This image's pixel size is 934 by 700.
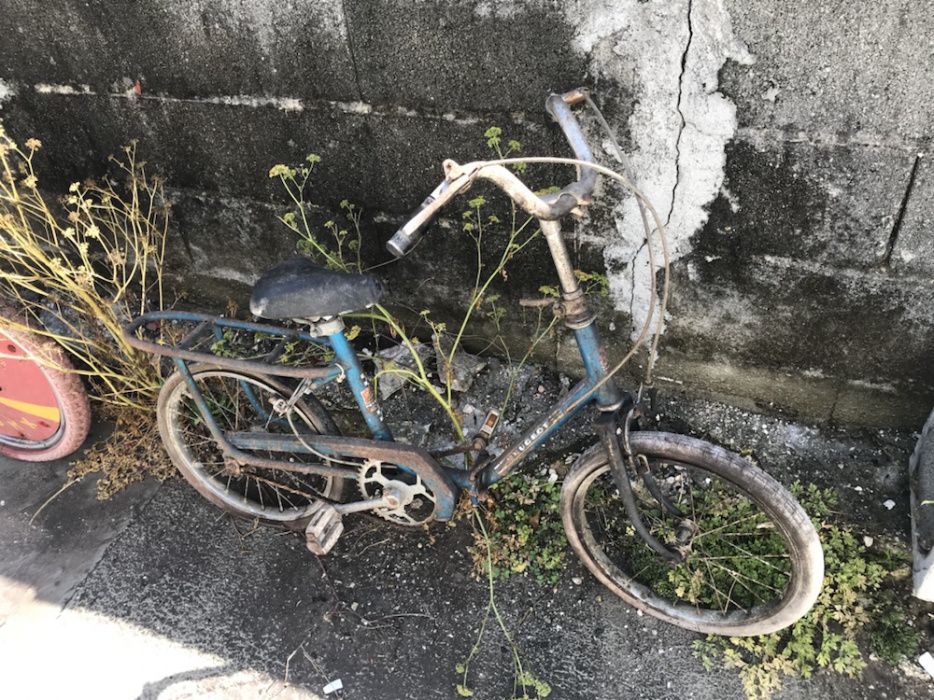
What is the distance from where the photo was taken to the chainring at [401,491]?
288cm

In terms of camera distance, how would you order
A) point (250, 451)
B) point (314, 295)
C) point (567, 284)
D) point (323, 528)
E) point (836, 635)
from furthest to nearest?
point (250, 451)
point (323, 528)
point (836, 635)
point (314, 295)
point (567, 284)

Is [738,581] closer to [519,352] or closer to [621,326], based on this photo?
[621,326]

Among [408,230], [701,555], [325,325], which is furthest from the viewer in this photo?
[701,555]

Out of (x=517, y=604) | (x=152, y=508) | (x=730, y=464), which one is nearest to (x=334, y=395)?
(x=152, y=508)

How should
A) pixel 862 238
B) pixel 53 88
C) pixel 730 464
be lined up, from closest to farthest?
pixel 730 464
pixel 862 238
pixel 53 88

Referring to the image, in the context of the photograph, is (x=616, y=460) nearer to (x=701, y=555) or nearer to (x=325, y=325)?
(x=701, y=555)

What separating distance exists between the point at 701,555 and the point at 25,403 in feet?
10.9

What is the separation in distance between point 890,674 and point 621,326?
67.4 inches

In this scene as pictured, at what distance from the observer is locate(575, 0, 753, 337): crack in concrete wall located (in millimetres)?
2271

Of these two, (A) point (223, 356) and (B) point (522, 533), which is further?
(B) point (522, 533)

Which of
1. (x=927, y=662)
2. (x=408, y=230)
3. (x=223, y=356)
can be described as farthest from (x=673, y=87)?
(x=927, y=662)

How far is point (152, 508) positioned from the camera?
11.1 ft

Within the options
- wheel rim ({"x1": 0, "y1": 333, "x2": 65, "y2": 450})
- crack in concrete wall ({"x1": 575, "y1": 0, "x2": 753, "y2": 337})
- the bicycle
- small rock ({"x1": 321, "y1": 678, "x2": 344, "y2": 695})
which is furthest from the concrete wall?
small rock ({"x1": 321, "y1": 678, "x2": 344, "y2": 695})

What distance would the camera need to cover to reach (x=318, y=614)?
2.94 m
